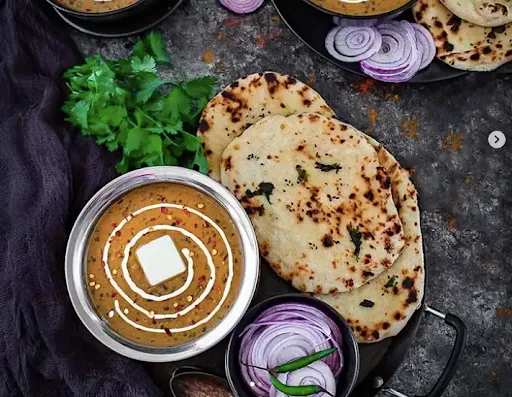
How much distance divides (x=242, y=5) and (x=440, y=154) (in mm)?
993

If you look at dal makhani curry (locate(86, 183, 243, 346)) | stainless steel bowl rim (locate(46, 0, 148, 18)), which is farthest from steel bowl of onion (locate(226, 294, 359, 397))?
stainless steel bowl rim (locate(46, 0, 148, 18))

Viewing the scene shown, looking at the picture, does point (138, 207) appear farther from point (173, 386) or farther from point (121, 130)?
point (173, 386)

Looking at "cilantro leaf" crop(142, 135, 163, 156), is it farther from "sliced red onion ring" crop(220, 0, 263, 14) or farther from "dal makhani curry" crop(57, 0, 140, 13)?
"sliced red onion ring" crop(220, 0, 263, 14)

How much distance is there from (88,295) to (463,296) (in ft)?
4.93

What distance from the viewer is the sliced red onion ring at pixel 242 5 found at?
3.12 m

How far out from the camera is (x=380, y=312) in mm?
2891

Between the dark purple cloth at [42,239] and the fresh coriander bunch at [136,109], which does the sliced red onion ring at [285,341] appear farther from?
the fresh coriander bunch at [136,109]

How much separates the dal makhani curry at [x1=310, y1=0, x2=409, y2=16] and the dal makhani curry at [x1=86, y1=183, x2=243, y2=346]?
92 cm

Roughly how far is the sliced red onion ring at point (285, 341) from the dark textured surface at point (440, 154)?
24.5 inches

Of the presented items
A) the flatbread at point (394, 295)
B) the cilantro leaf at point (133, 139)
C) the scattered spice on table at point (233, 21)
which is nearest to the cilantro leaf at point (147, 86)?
the cilantro leaf at point (133, 139)

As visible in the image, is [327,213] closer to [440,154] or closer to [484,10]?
[440,154]

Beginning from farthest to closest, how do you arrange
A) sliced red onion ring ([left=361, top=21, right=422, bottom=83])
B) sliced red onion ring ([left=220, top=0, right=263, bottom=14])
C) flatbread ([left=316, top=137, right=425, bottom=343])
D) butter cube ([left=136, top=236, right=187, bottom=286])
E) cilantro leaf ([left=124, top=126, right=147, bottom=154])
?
sliced red onion ring ([left=220, top=0, right=263, bottom=14]), sliced red onion ring ([left=361, top=21, right=422, bottom=83]), flatbread ([left=316, top=137, right=425, bottom=343]), cilantro leaf ([left=124, top=126, right=147, bottom=154]), butter cube ([left=136, top=236, right=187, bottom=286])

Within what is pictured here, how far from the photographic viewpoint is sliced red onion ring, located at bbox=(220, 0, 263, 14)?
3.12m

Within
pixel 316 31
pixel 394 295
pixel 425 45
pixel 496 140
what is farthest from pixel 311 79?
pixel 394 295
